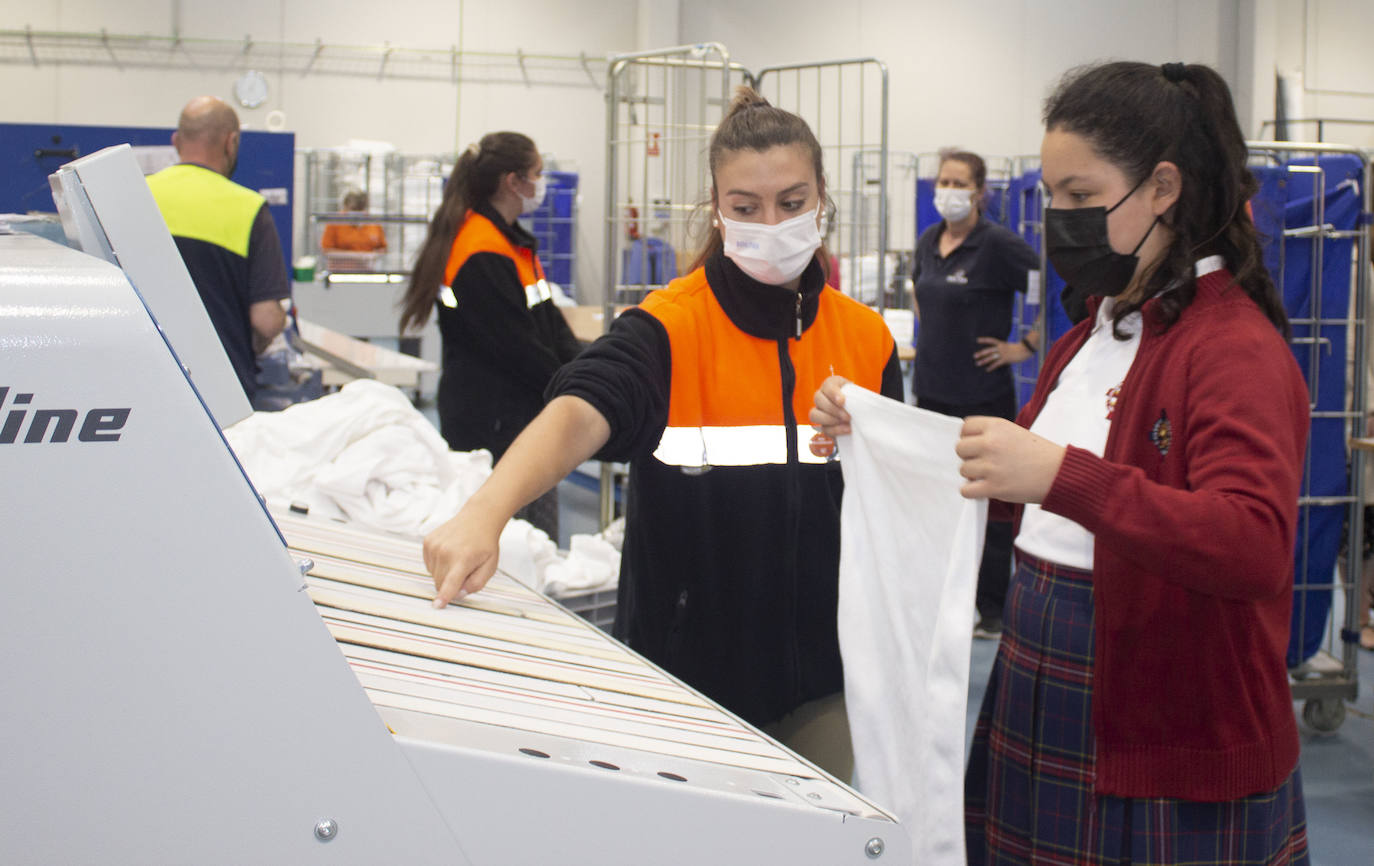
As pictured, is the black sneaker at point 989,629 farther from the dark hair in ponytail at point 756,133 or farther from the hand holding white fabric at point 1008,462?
the hand holding white fabric at point 1008,462

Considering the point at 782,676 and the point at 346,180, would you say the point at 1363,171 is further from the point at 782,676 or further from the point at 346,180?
the point at 346,180

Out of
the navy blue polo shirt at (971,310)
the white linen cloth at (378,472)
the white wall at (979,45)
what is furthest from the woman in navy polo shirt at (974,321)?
the white wall at (979,45)

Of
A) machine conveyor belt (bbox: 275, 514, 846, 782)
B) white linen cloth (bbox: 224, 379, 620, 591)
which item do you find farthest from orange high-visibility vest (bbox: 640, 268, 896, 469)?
white linen cloth (bbox: 224, 379, 620, 591)

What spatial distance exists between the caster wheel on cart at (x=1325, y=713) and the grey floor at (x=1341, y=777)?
3 centimetres

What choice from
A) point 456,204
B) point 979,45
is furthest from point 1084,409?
point 979,45

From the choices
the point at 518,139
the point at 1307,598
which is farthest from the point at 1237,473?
the point at 518,139

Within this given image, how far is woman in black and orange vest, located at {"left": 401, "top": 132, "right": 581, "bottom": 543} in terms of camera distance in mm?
3803

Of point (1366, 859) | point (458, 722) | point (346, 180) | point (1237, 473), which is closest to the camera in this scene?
point (458, 722)

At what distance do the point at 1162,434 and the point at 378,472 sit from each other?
6.09 feet

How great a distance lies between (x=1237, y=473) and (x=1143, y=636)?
0.26 metres

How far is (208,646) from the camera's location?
2.38ft

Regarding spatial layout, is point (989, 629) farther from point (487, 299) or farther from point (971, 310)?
point (487, 299)

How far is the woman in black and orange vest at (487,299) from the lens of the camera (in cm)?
380

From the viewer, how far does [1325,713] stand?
375 centimetres
